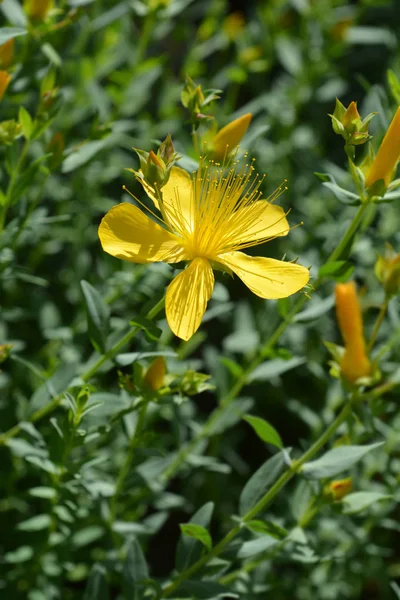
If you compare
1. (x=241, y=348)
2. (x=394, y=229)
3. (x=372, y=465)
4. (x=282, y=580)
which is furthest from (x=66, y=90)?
(x=282, y=580)

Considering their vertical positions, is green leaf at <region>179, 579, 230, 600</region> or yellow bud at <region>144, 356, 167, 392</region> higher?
yellow bud at <region>144, 356, 167, 392</region>

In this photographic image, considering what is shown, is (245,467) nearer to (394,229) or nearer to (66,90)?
(394,229)

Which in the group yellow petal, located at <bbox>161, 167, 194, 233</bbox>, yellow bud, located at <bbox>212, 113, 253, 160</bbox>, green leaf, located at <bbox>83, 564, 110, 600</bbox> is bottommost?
green leaf, located at <bbox>83, 564, 110, 600</bbox>

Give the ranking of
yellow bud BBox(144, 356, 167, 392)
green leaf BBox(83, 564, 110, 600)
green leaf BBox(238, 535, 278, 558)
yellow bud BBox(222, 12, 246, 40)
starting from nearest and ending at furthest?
yellow bud BBox(144, 356, 167, 392)
green leaf BBox(238, 535, 278, 558)
green leaf BBox(83, 564, 110, 600)
yellow bud BBox(222, 12, 246, 40)

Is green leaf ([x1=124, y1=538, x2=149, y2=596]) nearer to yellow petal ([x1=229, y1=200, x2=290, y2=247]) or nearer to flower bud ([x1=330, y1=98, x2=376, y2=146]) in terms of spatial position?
yellow petal ([x1=229, y1=200, x2=290, y2=247])

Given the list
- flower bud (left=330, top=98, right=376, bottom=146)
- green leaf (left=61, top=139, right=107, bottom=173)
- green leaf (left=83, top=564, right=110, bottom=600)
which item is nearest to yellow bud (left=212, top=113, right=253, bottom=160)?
flower bud (left=330, top=98, right=376, bottom=146)

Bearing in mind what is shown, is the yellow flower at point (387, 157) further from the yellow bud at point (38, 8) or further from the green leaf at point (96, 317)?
the yellow bud at point (38, 8)
